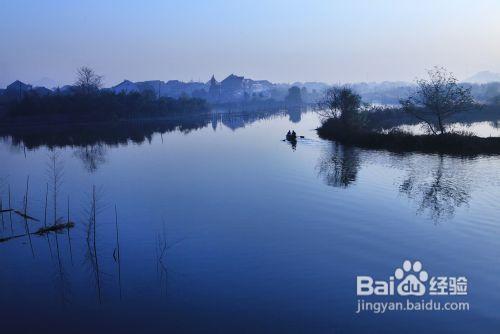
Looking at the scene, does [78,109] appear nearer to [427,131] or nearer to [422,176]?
[427,131]

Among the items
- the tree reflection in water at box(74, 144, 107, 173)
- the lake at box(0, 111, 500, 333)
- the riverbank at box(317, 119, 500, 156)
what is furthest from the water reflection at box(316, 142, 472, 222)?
the tree reflection in water at box(74, 144, 107, 173)

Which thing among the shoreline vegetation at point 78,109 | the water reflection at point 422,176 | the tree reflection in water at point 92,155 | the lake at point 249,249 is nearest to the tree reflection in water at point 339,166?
the water reflection at point 422,176

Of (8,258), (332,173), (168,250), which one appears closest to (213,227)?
(168,250)

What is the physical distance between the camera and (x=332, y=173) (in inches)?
1086

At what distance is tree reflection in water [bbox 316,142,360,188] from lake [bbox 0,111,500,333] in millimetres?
339

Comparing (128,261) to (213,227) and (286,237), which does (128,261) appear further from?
(286,237)

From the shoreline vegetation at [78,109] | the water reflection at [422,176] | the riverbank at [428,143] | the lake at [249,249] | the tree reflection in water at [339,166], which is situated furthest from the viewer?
the shoreline vegetation at [78,109]

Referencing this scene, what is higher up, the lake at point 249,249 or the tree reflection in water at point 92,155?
the tree reflection in water at point 92,155

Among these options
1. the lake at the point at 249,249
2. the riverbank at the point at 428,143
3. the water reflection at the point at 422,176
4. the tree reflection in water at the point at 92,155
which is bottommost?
the lake at the point at 249,249

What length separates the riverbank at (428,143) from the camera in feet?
111

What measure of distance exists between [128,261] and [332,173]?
17289mm

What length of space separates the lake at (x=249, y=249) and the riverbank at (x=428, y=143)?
23.8 feet

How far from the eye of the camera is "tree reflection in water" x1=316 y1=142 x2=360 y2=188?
992 inches

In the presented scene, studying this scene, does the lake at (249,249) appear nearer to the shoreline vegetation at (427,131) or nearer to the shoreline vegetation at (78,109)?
the shoreline vegetation at (427,131)
